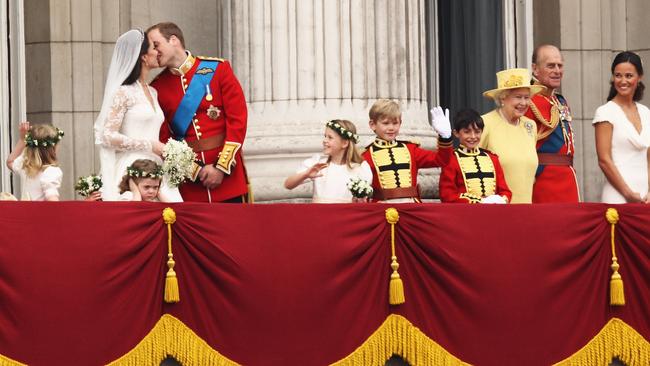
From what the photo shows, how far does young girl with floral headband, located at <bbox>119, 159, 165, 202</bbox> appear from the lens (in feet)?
38.1

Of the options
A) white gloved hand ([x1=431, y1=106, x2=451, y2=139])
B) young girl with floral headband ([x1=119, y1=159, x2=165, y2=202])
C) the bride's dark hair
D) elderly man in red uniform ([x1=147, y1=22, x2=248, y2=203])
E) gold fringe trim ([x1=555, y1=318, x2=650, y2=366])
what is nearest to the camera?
gold fringe trim ([x1=555, y1=318, x2=650, y2=366])

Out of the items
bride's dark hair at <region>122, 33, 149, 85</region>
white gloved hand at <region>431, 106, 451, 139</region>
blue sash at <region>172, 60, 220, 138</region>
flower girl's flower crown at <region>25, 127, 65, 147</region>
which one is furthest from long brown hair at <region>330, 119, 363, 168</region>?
flower girl's flower crown at <region>25, 127, 65, 147</region>

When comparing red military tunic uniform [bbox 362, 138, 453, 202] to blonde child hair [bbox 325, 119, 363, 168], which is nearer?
blonde child hair [bbox 325, 119, 363, 168]

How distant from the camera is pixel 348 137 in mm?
12398

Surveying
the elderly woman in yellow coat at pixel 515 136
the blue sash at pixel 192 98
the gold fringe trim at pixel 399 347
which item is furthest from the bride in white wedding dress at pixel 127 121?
the elderly woman in yellow coat at pixel 515 136

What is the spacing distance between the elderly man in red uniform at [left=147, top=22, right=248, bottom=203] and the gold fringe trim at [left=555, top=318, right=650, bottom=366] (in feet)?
7.96

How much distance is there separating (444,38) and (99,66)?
379 centimetres

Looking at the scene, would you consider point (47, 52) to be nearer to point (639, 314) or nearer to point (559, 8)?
point (559, 8)

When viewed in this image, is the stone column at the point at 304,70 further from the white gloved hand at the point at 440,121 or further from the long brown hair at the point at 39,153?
the long brown hair at the point at 39,153

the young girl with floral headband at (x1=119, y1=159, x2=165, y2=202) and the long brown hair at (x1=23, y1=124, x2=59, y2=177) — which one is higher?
the long brown hair at (x1=23, y1=124, x2=59, y2=177)

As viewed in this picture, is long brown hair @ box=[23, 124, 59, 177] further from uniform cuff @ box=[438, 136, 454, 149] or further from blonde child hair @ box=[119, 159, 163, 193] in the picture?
uniform cuff @ box=[438, 136, 454, 149]

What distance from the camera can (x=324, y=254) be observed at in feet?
36.3

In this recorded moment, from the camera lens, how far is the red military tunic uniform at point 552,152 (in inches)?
530

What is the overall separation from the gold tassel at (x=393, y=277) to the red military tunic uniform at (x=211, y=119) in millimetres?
1486
